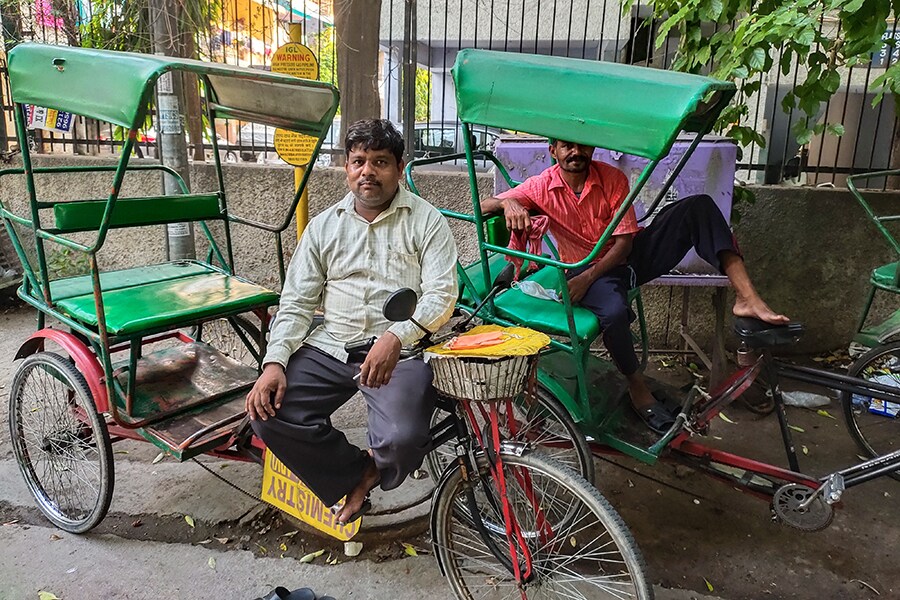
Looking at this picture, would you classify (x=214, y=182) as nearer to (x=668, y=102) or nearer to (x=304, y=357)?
(x=304, y=357)

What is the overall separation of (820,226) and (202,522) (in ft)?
13.5

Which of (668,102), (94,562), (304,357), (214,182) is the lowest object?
(94,562)

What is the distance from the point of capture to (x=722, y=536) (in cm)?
294

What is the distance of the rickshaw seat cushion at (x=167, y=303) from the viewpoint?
2.55 m

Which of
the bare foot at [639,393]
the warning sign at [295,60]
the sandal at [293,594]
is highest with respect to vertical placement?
the warning sign at [295,60]

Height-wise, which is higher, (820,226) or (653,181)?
(653,181)

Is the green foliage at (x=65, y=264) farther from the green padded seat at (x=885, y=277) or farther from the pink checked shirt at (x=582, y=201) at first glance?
the green padded seat at (x=885, y=277)

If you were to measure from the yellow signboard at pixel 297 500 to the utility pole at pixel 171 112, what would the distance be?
6.83 ft

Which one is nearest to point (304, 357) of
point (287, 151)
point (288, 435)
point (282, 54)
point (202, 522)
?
point (288, 435)

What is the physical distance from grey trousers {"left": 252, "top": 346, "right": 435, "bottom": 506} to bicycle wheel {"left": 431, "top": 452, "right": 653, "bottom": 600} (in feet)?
0.61

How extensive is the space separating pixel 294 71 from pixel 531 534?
2.86 meters

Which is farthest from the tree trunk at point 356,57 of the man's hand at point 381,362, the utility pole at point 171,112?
the man's hand at point 381,362

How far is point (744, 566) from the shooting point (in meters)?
2.76

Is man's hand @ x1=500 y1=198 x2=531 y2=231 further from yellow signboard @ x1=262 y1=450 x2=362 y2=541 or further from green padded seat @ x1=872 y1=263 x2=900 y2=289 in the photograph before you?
green padded seat @ x1=872 y1=263 x2=900 y2=289
